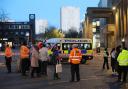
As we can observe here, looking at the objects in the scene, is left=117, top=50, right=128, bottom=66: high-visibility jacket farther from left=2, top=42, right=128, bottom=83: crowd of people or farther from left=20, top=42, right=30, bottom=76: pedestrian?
left=20, top=42, right=30, bottom=76: pedestrian

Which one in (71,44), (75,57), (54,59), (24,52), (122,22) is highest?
(122,22)

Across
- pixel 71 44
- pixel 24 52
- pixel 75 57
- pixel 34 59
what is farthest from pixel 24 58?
pixel 71 44

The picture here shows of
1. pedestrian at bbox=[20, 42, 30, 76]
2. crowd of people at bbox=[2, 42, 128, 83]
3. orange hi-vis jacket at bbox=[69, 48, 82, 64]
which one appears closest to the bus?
crowd of people at bbox=[2, 42, 128, 83]

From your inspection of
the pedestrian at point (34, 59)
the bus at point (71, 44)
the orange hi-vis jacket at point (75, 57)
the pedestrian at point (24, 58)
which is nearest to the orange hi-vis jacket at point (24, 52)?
the pedestrian at point (24, 58)

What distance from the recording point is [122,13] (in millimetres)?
93250

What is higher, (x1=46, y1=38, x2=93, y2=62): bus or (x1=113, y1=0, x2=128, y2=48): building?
(x1=113, y1=0, x2=128, y2=48): building

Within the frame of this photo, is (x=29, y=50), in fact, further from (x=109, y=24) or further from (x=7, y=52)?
(x=109, y=24)

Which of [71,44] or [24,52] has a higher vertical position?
[71,44]

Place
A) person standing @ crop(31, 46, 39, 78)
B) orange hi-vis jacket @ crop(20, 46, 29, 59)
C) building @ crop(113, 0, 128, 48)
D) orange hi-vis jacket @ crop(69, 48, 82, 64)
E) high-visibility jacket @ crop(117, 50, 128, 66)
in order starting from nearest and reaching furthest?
1. high-visibility jacket @ crop(117, 50, 128, 66)
2. orange hi-vis jacket @ crop(69, 48, 82, 64)
3. person standing @ crop(31, 46, 39, 78)
4. orange hi-vis jacket @ crop(20, 46, 29, 59)
5. building @ crop(113, 0, 128, 48)

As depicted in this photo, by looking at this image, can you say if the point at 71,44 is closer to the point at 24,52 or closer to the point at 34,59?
the point at 24,52

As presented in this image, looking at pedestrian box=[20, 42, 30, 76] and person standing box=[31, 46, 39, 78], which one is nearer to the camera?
person standing box=[31, 46, 39, 78]

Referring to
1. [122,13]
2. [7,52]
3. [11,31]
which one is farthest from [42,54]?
[11,31]

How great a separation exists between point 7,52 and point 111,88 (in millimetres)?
11529

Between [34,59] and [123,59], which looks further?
[34,59]
